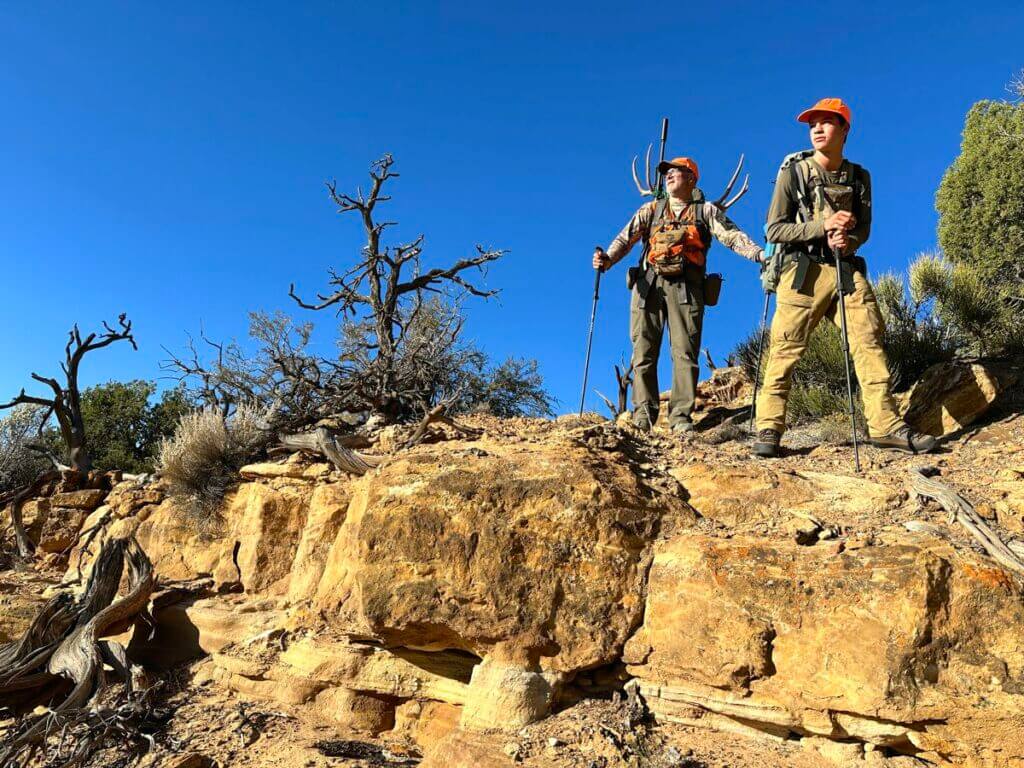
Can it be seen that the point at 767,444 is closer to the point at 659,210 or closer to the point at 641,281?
the point at 641,281

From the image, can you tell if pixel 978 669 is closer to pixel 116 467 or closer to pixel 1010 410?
pixel 1010 410

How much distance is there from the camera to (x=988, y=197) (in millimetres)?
12227

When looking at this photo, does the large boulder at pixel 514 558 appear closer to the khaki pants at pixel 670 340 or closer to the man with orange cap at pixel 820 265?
the man with orange cap at pixel 820 265

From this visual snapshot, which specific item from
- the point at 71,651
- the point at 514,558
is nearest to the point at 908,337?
the point at 514,558

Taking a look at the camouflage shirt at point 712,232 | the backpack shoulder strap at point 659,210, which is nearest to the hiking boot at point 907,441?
the camouflage shirt at point 712,232

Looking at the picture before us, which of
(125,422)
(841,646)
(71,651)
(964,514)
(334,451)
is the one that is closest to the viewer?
(841,646)

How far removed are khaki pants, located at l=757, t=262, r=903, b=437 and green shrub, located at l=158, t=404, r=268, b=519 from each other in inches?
189

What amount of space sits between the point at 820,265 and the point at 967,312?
384 cm

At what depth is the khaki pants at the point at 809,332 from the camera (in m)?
4.79

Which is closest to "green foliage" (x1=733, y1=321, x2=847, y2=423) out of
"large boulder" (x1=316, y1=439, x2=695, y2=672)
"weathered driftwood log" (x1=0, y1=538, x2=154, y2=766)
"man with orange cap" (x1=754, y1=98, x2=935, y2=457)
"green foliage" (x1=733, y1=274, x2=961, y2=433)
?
"green foliage" (x1=733, y1=274, x2=961, y2=433)

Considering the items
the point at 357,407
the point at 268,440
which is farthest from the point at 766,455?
the point at 357,407

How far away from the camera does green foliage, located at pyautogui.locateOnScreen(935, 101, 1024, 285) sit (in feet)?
39.0

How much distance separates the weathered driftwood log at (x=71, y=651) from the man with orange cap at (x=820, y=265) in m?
5.20

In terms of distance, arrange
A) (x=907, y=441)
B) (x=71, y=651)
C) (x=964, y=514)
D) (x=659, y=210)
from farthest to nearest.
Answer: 1. (x=659, y=210)
2. (x=71, y=651)
3. (x=907, y=441)
4. (x=964, y=514)
